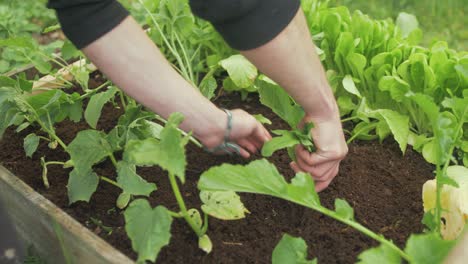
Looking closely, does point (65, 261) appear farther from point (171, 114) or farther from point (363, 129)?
point (363, 129)

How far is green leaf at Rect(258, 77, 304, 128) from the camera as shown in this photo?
143cm

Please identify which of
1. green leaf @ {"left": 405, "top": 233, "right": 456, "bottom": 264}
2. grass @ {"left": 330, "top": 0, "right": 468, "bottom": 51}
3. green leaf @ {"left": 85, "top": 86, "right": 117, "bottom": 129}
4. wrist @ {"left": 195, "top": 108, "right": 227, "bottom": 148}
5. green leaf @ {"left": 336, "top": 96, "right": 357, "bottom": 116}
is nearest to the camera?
green leaf @ {"left": 405, "top": 233, "right": 456, "bottom": 264}

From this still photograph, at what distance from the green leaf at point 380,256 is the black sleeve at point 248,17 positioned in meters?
0.43

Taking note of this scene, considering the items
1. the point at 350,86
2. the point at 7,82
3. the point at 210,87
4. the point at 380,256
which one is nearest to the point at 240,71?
the point at 210,87

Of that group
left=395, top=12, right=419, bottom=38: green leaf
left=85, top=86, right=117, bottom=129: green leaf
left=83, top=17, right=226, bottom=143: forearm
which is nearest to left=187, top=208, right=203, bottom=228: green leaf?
left=83, top=17, right=226, bottom=143: forearm

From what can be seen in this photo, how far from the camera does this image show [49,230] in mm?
1575

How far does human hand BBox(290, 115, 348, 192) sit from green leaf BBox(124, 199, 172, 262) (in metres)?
0.39

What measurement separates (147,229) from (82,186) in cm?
39

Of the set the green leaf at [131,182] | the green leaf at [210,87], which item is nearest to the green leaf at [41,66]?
the green leaf at [210,87]

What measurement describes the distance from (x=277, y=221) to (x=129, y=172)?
388 millimetres

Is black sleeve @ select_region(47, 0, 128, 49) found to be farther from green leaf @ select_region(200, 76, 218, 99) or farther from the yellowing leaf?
the yellowing leaf

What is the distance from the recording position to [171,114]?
122cm

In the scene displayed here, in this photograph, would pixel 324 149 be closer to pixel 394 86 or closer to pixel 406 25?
pixel 394 86

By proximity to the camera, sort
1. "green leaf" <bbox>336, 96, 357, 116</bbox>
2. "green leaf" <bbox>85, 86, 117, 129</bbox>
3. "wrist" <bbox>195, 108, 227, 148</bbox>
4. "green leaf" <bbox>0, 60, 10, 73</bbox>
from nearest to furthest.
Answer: "wrist" <bbox>195, 108, 227, 148</bbox>
"green leaf" <bbox>85, 86, 117, 129</bbox>
"green leaf" <bbox>336, 96, 357, 116</bbox>
"green leaf" <bbox>0, 60, 10, 73</bbox>
